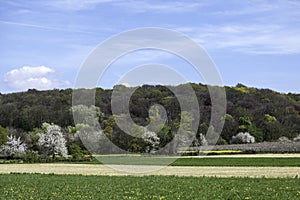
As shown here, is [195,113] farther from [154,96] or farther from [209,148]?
[209,148]

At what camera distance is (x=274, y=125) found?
111875 mm

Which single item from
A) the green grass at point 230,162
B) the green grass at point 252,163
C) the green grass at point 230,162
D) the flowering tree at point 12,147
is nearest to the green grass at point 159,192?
the green grass at point 252,163

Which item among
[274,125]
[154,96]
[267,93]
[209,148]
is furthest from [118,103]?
[267,93]

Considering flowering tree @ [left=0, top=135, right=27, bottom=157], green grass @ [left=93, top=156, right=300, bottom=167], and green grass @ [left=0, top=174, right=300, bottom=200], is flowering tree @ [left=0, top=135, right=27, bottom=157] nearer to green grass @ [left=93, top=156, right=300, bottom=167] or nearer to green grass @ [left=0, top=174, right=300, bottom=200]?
green grass @ [left=93, top=156, right=300, bottom=167]

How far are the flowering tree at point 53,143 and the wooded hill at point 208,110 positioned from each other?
6547 millimetres

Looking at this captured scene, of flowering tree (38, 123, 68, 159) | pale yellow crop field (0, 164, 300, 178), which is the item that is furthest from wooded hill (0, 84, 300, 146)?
pale yellow crop field (0, 164, 300, 178)

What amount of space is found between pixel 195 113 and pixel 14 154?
28.5 meters

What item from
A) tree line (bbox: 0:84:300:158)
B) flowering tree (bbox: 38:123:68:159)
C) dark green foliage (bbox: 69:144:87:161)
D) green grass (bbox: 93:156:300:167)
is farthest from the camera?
flowering tree (bbox: 38:123:68:159)

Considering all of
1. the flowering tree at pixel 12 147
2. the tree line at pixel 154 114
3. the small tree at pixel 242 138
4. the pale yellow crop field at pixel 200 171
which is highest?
the tree line at pixel 154 114

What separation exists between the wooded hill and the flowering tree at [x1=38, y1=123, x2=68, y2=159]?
655 cm

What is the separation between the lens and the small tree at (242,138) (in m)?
104

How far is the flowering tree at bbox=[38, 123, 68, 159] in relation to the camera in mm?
77812

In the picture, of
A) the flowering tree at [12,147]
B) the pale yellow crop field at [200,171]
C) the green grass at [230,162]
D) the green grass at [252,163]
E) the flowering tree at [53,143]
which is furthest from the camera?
the flowering tree at [12,147]

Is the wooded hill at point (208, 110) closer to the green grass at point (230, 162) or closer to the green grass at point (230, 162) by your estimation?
the green grass at point (230, 162)
